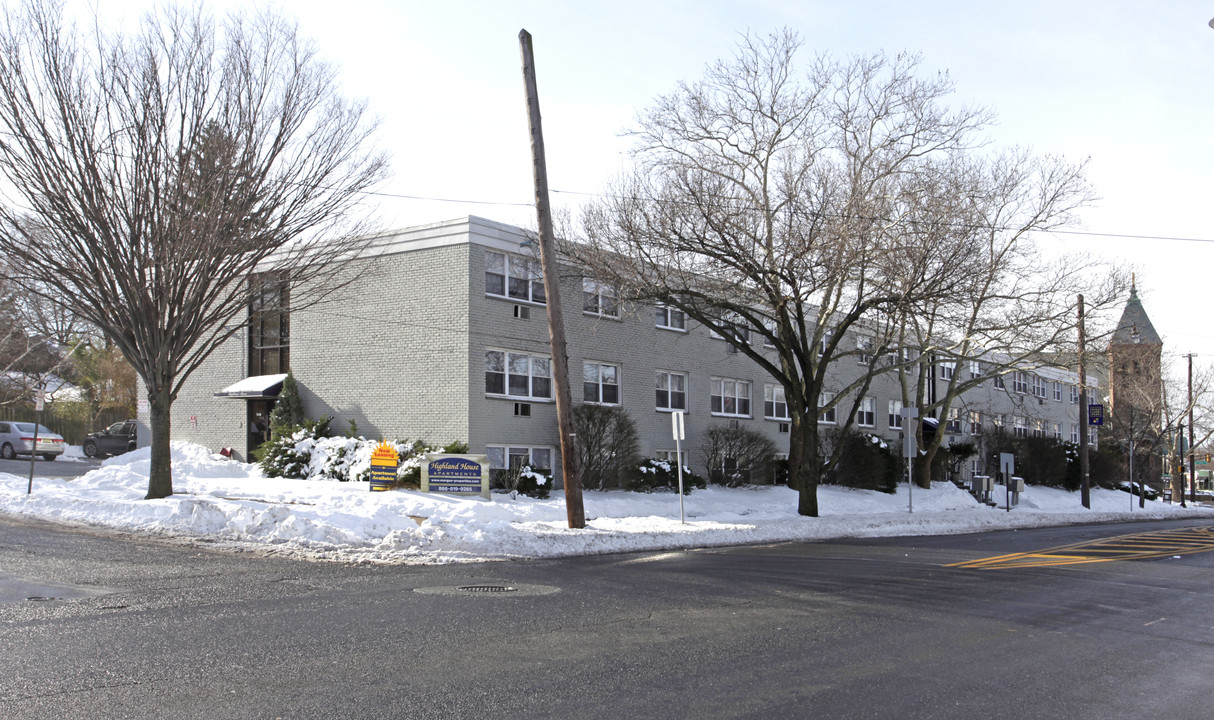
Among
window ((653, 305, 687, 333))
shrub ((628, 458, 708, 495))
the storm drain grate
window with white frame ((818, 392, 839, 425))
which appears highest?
Result: window ((653, 305, 687, 333))

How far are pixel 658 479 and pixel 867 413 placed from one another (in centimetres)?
1754

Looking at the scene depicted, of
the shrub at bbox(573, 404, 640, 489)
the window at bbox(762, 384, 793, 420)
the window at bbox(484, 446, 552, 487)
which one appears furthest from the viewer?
the window at bbox(762, 384, 793, 420)

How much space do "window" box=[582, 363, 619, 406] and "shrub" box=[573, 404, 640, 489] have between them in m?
1.34

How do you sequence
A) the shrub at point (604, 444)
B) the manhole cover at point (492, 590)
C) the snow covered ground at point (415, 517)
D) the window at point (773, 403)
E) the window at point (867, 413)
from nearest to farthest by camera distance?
the manhole cover at point (492, 590) < the snow covered ground at point (415, 517) < the shrub at point (604, 444) < the window at point (773, 403) < the window at point (867, 413)

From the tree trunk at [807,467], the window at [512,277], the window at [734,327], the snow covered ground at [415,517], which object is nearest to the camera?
the snow covered ground at [415,517]

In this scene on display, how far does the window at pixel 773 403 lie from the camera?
116 feet

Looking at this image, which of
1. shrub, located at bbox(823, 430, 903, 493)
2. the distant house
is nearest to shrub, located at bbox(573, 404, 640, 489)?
the distant house

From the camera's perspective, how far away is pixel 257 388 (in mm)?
26766

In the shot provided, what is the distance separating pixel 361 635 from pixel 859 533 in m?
15.7

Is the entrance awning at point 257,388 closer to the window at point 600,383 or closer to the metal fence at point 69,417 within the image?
the window at point 600,383

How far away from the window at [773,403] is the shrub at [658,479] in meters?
7.71

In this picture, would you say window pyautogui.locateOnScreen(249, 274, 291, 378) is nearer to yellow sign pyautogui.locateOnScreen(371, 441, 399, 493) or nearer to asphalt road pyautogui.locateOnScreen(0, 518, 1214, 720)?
yellow sign pyautogui.locateOnScreen(371, 441, 399, 493)

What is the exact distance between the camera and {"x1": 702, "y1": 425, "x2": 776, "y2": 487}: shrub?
30609 millimetres

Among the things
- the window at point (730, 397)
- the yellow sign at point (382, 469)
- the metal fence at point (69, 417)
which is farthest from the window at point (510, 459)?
the metal fence at point (69, 417)
